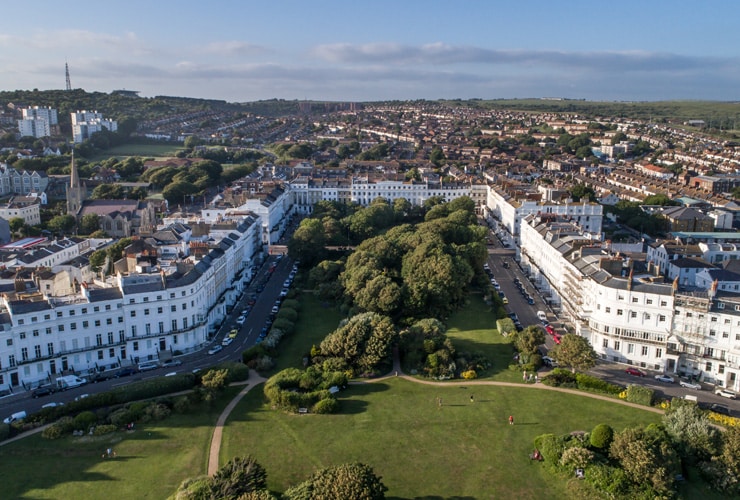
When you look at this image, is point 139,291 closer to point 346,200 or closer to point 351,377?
point 351,377

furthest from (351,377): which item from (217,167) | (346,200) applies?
(217,167)

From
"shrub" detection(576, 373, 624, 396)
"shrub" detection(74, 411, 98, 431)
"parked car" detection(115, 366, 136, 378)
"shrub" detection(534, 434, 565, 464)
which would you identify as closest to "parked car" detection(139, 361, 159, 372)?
"parked car" detection(115, 366, 136, 378)

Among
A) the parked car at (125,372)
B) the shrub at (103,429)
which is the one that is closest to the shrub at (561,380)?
the shrub at (103,429)

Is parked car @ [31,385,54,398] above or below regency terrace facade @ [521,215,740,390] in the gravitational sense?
below

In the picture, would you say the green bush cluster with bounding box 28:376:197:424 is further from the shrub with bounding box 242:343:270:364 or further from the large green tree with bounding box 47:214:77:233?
the large green tree with bounding box 47:214:77:233

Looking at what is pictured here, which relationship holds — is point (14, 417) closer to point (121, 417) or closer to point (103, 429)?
point (103, 429)

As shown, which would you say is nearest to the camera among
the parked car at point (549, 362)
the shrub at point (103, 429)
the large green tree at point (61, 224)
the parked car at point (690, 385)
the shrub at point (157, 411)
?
the shrub at point (103, 429)

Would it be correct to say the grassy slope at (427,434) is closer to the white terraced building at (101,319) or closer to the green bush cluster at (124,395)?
the green bush cluster at (124,395)
